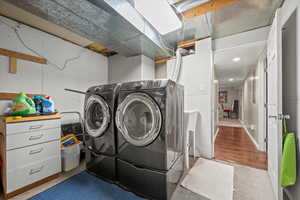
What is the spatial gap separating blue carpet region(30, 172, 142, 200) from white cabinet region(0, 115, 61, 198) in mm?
234

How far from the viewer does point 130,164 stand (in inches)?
55.1

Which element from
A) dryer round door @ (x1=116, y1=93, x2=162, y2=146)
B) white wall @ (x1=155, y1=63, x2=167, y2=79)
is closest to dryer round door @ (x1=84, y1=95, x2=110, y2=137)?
dryer round door @ (x1=116, y1=93, x2=162, y2=146)

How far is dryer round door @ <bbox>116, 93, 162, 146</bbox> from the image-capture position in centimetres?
→ 129

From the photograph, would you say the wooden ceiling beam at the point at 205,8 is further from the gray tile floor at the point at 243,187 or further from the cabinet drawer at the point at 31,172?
the cabinet drawer at the point at 31,172

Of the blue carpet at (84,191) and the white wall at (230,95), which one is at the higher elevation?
the white wall at (230,95)

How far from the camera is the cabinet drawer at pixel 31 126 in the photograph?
4.28 ft

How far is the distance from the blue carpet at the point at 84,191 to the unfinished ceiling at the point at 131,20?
2162mm

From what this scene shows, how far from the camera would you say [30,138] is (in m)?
1.43

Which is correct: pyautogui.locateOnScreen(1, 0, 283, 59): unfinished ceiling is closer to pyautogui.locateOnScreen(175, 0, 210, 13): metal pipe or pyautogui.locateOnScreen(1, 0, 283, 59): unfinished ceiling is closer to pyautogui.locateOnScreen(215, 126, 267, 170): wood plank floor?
pyautogui.locateOnScreen(175, 0, 210, 13): metal pipe

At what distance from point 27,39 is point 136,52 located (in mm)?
1887

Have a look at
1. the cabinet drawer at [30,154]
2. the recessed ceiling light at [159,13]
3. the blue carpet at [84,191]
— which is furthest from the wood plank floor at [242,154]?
the cabinet drawer at [30,154]

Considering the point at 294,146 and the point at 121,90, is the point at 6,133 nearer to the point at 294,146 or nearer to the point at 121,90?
the point at 121,90

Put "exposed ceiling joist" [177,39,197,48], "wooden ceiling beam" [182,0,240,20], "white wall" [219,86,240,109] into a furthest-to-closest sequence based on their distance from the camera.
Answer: "white wall" [219,86,240,109], "exposed ceiling joist" [177,39,197,48], "wooden ceiling beam" [182,0,240,20]

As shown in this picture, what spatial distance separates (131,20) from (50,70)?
1832 millimetres
